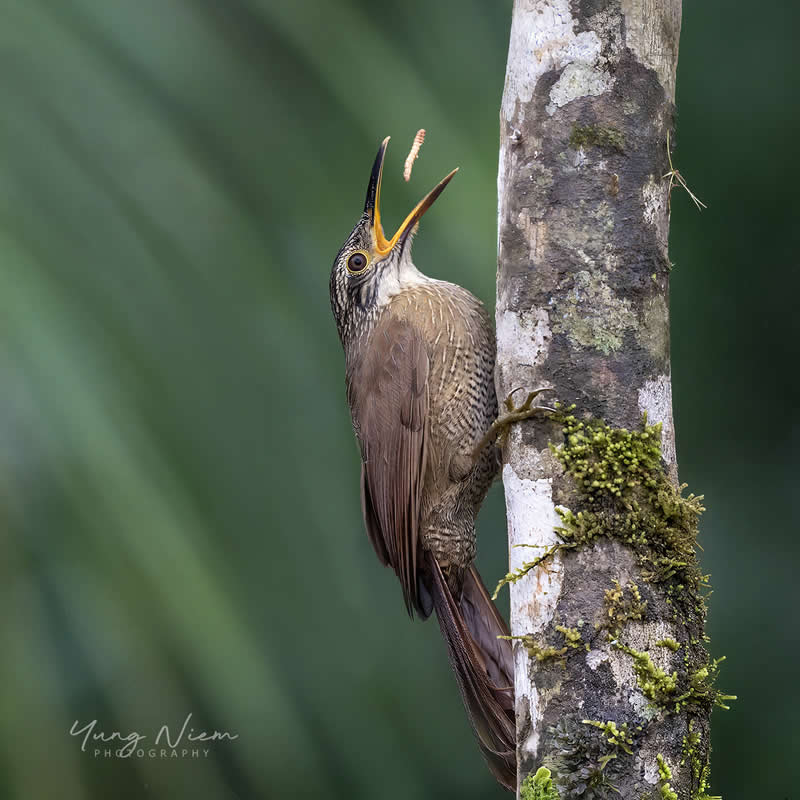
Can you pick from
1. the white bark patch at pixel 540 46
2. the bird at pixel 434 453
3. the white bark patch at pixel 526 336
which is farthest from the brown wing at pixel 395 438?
the white bark patch at pixel 540 46

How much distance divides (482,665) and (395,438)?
2.26 ft

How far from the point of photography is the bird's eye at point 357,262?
3.26 meters

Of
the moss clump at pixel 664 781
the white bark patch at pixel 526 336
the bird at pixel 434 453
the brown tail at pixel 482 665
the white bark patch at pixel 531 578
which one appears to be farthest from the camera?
the bird at pixel 434 453

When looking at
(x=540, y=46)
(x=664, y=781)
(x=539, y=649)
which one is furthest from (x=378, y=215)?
(x=664, y=781)

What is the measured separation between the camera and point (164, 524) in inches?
127

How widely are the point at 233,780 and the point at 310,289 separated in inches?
72.1

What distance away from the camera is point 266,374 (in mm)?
3762

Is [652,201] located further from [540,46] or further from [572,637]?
[572,637]

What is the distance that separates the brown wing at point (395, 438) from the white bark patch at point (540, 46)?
987mm

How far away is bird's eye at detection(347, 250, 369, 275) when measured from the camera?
3.26m

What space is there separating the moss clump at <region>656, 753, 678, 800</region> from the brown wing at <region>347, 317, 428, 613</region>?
3.91 feet

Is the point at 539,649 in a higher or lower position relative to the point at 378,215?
lower

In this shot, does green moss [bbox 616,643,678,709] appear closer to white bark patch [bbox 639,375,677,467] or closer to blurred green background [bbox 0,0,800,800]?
white bark patch [bbox 639,375,677,467]

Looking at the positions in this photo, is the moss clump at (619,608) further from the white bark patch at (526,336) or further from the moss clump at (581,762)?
the white bark patch at (526,336)
